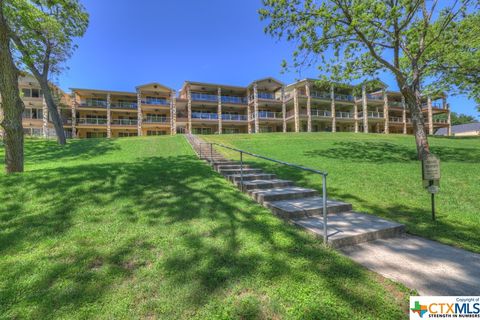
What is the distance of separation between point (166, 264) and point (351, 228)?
9.70 ft

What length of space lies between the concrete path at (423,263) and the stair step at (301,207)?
3.78ft

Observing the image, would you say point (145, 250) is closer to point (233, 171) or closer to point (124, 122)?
point (233, 171)

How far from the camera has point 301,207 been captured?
4.79 metres

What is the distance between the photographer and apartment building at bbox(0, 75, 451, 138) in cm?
3409

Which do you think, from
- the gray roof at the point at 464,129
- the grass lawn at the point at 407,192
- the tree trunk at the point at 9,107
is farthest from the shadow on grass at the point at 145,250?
the gray roof at the point at 464,129

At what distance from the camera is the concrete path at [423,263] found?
2539mm

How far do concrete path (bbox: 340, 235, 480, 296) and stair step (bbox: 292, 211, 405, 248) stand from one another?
0.10 meters

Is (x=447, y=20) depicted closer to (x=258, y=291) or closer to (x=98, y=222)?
(x=258, y=291)

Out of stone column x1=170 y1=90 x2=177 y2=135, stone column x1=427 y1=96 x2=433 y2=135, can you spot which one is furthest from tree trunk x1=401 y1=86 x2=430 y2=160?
stone column x1=427 y1=96 x2=433 y2=135

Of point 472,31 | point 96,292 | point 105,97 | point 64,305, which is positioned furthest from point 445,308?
point 105,97

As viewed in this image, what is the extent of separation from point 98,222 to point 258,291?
10.2 ft

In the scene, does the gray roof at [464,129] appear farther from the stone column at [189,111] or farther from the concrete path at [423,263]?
the concrete path at [423,263]

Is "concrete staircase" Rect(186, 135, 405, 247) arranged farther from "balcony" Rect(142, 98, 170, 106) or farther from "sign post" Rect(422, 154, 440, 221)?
"balcony" Rect(142, 98, 170, 106)

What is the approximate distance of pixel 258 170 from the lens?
26.9ft
